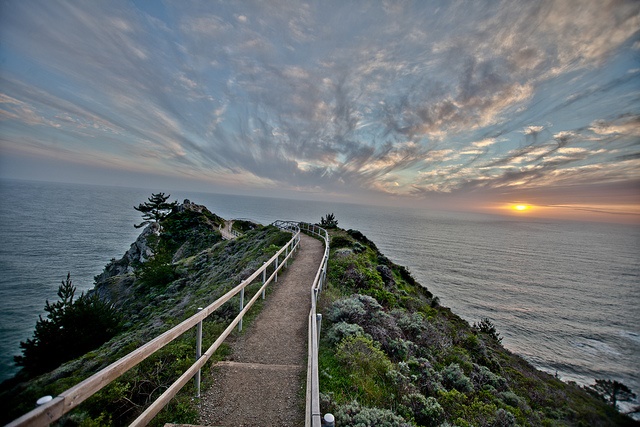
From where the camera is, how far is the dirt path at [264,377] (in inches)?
165

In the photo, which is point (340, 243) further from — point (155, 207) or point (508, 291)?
point (155, 207)

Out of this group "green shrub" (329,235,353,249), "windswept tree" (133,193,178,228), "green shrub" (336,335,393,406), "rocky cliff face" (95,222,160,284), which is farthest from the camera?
"windswept tree" (133,193,178,228)

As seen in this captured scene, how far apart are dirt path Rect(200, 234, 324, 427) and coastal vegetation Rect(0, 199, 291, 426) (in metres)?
0.33

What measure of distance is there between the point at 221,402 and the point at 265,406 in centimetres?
75

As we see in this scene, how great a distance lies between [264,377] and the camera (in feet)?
17.0

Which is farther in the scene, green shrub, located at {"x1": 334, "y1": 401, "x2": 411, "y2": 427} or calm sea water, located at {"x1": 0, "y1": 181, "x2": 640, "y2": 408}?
calm sea water, located at {"x1": 0, "y1": 181, "x2": 640, "y2": 408}

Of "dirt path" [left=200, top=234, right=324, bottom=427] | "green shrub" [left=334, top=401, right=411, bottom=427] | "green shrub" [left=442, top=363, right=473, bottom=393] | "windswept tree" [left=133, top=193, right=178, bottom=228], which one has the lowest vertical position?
"green shrub" [left=442, top=363, right=473, bottom=393]

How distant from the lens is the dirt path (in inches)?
165

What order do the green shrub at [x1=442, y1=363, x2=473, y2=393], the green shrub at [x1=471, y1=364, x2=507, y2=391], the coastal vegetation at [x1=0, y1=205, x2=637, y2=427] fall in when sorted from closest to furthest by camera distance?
the coastal vegetation at [x1=0, y1=205, x2=637, y2=427], the green shrub at [x1=442, y1=363, x2=473, y2=393], the green shrub at [x1=471, y1=364, x2=507, y2=391]

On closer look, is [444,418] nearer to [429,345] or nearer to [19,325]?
[429,345]

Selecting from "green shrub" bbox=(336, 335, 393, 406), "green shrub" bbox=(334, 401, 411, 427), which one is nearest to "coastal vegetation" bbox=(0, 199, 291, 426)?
"green shrub" bbox=(334, 401, 411, 427)

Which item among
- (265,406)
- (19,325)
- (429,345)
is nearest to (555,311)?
(429,345)

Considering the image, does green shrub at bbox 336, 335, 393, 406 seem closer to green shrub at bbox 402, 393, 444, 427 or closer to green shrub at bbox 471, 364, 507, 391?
green shrub at bbox 402, 393, 444, 427

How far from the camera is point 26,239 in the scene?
59.8 m
